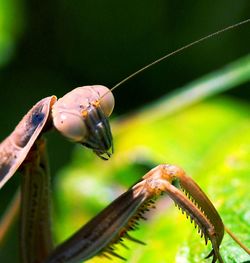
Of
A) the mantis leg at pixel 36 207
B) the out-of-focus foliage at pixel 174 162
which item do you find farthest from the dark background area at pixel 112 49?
the mantis leg at pixel 36 207

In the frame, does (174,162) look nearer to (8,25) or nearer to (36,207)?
(36,207)

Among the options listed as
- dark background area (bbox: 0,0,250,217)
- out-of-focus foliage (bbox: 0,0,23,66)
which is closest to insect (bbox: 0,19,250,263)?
out-of-focus foliage (bbox: 0,0,23,66)

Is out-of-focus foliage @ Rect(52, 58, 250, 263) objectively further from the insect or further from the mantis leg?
the mantis leg

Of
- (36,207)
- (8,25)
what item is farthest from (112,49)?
(36,207)

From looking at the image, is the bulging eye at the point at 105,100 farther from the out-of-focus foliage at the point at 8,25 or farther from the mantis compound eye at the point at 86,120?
the out-of-focus foliage at the point at 8,25

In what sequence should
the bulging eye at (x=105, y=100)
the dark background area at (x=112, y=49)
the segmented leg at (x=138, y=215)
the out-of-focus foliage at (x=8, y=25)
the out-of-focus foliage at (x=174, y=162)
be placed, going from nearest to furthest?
the segmented leg at (x=138, y=215)
the bulging eye at (x=105, y=100)
the out-of-focus foliage at (x=174, y=162)
the out-of-focus foliage at (x=8, y=25)
the dark background area at (x=112, y=49)

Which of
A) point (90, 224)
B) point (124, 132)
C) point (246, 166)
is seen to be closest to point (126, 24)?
point (124, 132)
